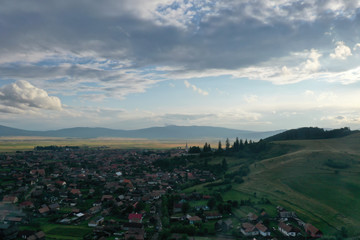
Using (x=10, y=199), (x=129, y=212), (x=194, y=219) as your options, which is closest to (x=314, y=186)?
(x=194, y=219)

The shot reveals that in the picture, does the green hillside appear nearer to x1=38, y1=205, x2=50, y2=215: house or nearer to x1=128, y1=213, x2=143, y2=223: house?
x1=128, y1=213, x2=143, y2=223: house

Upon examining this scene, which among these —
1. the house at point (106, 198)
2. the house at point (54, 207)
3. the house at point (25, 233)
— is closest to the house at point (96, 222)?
the house at point (25, 233)

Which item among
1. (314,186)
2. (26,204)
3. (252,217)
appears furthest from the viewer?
(314,186)

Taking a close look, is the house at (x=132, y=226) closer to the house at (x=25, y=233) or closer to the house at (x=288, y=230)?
the house at (x=25, y=233)

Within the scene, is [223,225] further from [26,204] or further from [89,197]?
[26,204]

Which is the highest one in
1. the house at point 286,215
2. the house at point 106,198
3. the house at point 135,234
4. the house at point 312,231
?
the house at point 286,215

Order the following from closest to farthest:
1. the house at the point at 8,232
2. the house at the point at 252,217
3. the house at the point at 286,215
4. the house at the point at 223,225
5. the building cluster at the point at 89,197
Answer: the house at the point at 8,232, the house at the point at 223,225, the building cluster at the point at 89,197, the house at the point at 252,217, the house at the point at 286,215
